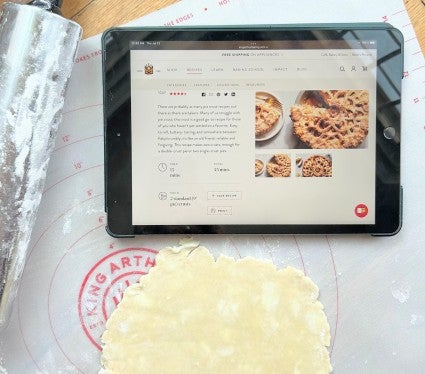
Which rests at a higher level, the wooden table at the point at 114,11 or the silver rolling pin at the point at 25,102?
the wooden table at the point at 114,11

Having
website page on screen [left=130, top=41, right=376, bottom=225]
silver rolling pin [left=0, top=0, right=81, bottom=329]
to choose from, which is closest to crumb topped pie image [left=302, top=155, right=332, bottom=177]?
website page on screen [left=130, top=41, right=376, bottom=225]

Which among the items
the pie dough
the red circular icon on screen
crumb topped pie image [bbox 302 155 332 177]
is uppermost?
crumb topped pie image [bbox 302 155 332 177]

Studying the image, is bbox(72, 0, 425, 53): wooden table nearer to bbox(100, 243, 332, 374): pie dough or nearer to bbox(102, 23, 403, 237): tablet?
bbox(102, 23, 403, 237): tablet

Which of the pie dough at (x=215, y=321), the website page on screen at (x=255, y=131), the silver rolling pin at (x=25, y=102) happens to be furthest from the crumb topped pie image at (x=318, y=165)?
the silver rolling pin at (x=25, y=102)

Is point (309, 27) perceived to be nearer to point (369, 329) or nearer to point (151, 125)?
point (151, 125)

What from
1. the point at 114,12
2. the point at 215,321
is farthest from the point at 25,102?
the point at 215,321

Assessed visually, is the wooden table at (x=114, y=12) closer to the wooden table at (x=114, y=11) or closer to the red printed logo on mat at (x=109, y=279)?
the wooden table at (x=114, y=11)
